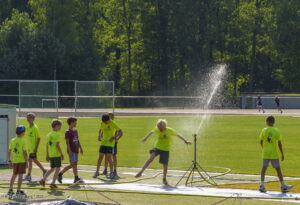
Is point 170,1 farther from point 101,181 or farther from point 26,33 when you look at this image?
Answer: point 101,181

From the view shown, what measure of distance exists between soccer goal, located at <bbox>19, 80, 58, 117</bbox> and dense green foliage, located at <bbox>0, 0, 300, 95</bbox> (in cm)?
2728

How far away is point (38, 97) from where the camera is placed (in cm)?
5303

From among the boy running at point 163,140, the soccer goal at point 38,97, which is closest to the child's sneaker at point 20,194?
the boy running at point 163,140

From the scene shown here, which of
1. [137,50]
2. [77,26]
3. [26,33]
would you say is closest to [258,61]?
[137,50]

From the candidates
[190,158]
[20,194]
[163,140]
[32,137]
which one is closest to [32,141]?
[32,137]

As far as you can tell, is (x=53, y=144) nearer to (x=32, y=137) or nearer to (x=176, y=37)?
(x=32, y=137)

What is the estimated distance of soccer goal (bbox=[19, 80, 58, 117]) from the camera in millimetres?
52750

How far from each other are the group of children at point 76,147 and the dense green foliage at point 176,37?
62861mm

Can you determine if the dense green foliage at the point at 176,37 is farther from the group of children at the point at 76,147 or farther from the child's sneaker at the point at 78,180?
the child's sneaker at the point at 78,180

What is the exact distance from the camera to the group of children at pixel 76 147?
1557cm

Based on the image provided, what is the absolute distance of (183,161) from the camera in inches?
928

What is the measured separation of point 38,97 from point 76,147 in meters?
36.2

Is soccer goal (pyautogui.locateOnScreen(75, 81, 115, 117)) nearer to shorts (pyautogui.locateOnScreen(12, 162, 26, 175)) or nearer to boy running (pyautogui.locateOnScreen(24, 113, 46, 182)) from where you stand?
boy running (pyautogui.locateOnScreen(24, 113, 46, 182))

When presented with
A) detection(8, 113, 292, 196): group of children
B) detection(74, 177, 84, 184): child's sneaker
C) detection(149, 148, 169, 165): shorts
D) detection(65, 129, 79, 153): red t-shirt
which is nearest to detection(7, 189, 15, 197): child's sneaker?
detection(8, 113, 292, 196): group of children
